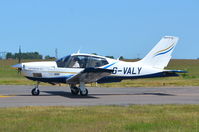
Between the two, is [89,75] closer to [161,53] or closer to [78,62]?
[78,62]

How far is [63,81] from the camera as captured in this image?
18.5 metres

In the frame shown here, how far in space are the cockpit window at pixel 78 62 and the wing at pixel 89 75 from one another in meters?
0.68

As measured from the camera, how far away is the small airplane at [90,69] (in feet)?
58.9

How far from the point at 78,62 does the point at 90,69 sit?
1.65 m

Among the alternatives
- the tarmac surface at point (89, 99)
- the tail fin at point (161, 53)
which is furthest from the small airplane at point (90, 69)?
the tarmac surface at point (89, 99)

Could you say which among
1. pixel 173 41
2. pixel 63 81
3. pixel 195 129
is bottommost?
pixel 195 129

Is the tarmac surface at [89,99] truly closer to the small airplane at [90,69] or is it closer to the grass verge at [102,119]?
the small airplane at [90,69]

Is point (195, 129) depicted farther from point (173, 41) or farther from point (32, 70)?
point (173, 41)

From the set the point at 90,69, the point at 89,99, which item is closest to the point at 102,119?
the point at 89,99

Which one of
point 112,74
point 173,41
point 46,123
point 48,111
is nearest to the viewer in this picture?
point 46,123

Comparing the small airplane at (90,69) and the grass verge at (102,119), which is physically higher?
the small airplane at (90,69)

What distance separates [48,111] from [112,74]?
791 cm

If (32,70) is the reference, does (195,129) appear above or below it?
below

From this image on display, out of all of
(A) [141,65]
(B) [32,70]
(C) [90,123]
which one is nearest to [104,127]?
(C) [90,123]
